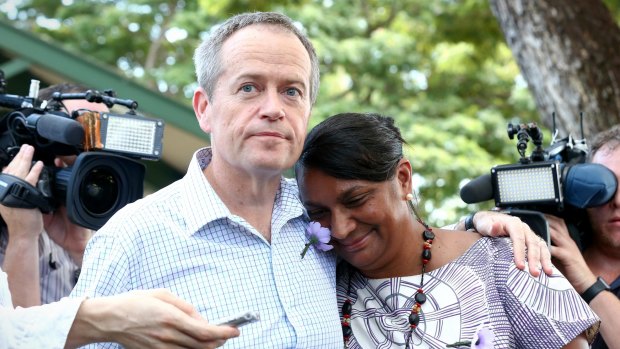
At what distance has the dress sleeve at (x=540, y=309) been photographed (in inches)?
102

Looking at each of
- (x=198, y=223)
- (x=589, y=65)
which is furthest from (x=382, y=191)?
(x=589, y=65)

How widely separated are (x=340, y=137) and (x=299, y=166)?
0.58 feet

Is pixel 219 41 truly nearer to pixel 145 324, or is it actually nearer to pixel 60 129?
pixel 60 129

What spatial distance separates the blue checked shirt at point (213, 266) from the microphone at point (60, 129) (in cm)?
57

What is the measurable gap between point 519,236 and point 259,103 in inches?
36.8

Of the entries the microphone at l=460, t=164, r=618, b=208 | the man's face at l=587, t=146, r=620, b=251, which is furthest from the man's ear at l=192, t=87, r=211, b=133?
the man's face at l=587, t=146, r=620, b=251

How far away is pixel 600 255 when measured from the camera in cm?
321

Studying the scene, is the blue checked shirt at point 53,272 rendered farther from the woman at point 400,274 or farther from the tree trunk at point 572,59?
the tree trunk at point 572,59

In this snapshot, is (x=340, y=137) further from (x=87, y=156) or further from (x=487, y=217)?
(x=87, y=156)

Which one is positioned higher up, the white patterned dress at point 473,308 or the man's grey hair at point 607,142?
the man's grey hair at point 607,142

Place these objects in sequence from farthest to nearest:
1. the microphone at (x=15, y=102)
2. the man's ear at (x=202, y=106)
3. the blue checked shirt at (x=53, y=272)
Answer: the blue checked shirt at (x=53, y=272), the microphone at (x=15, y=102), the man's ear at (x=202, y=106)

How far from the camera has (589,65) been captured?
438 cm

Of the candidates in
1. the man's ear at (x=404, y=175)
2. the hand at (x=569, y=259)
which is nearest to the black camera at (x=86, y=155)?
the man's ear at (x=404, y=175)

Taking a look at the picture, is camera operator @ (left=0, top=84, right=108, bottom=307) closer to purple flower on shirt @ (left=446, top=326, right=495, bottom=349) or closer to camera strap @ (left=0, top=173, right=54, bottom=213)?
camera strap @ (left=0, top=173, right=54, bottom=213)
